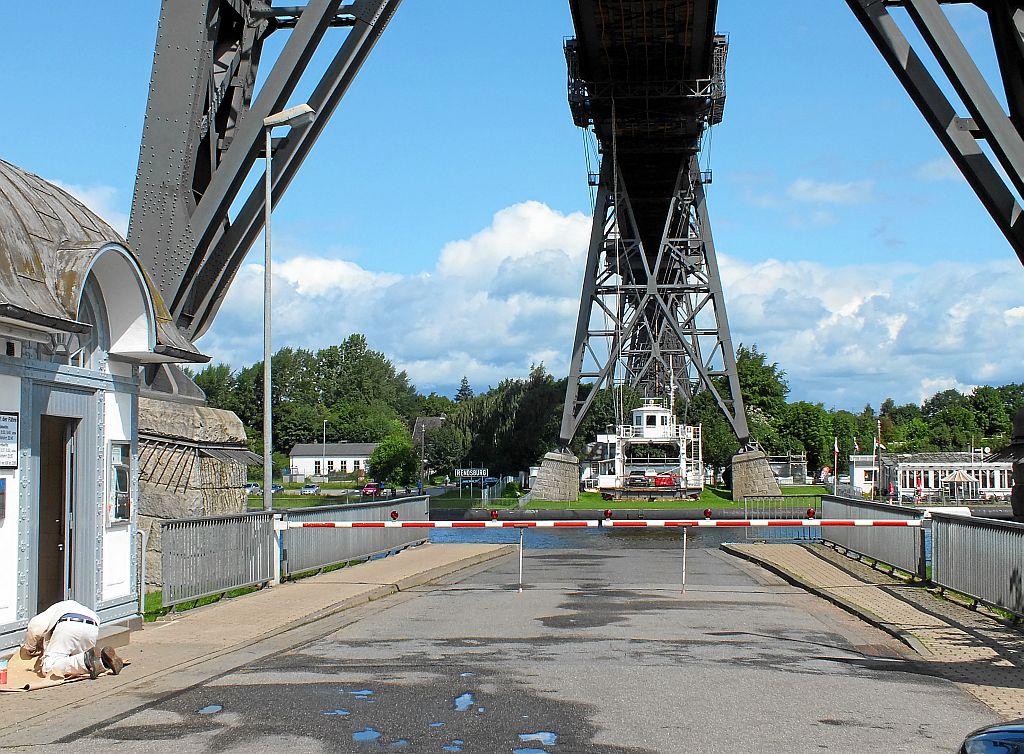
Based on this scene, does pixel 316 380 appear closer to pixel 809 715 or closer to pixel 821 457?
pixel 821 457

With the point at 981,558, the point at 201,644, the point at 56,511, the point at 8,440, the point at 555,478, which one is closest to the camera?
the point at 8,440

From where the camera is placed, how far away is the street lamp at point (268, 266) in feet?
55.4

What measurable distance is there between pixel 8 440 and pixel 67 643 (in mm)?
1734

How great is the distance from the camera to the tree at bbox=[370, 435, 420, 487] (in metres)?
100

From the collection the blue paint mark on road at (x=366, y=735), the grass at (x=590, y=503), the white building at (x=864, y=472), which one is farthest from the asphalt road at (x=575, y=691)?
the white building at (x=864, y=472)

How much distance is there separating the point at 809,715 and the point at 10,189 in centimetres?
784

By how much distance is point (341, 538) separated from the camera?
2008 cm

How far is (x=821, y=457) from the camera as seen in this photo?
108625 millimetres

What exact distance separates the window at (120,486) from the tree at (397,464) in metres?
87.4

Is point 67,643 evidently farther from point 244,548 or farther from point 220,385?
point 220,385

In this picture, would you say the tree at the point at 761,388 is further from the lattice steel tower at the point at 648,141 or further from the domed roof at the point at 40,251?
the domed roof at the point at 40,251

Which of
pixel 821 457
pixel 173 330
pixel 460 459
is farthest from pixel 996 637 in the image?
pixel 821 457

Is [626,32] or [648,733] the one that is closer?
[648,733]

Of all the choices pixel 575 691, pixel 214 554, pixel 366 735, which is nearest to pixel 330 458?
pixel 214 554
